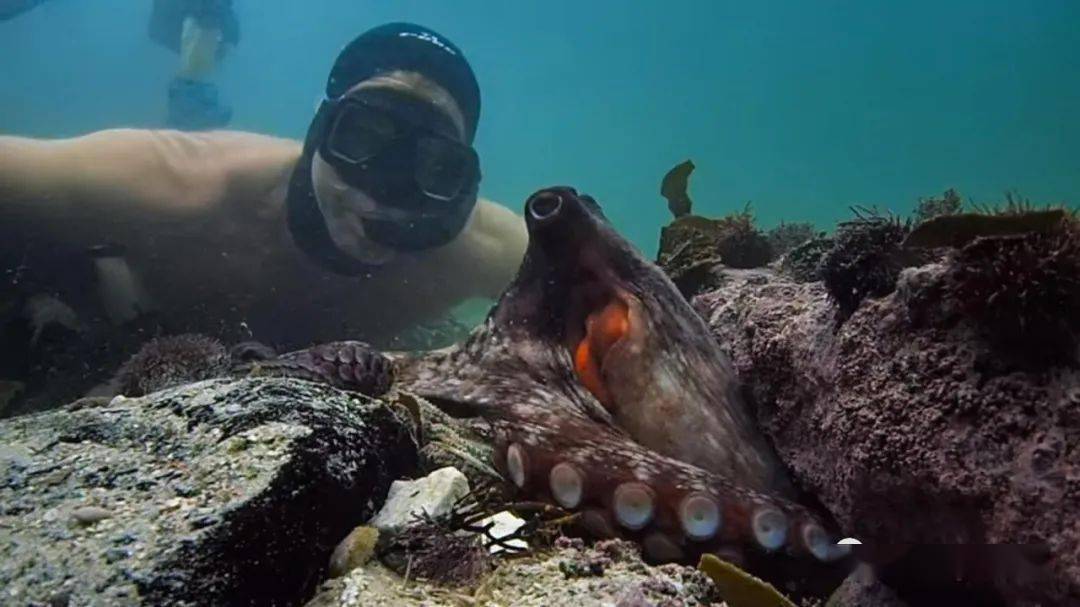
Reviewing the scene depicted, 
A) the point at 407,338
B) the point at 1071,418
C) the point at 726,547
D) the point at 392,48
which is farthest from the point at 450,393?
the point at 407,338

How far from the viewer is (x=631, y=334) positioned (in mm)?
3361

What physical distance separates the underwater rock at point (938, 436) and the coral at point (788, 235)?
4875 mm

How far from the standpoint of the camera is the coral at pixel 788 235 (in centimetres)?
732

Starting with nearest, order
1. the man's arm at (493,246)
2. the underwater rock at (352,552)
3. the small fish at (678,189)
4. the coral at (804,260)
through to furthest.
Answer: the underwater rock at (352,552) < the coral at (804,260) < the small fish at (678,189) < the man's arm at (493,246)

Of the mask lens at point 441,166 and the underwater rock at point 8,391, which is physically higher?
the mask lens at point 441,166

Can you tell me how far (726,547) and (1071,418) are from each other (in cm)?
109

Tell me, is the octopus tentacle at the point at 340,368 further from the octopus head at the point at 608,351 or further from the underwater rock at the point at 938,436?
the underwater rock at the point at 938,436

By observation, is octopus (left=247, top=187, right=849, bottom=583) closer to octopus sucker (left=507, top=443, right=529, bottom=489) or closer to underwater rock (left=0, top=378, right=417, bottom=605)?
octopus sucker (left=507, top=443, right=529, bottom=489)

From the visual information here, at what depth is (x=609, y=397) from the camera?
335cm

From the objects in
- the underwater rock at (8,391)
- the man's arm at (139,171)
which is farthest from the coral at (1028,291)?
the man's arm at (139,171)

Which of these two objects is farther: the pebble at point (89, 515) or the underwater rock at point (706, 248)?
the underwater rock at point (706, 248)

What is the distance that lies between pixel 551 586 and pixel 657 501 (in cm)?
54

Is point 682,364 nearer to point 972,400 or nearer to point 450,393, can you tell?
point 450,393

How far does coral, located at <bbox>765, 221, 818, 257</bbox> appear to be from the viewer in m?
7.32
